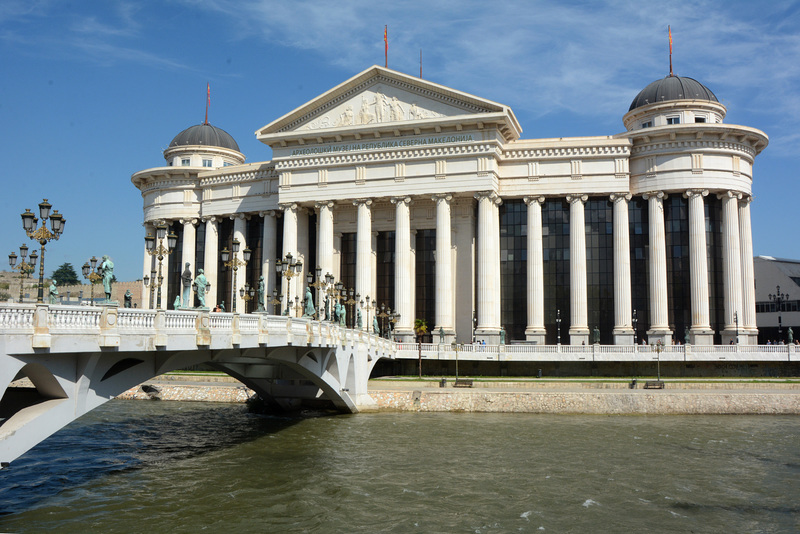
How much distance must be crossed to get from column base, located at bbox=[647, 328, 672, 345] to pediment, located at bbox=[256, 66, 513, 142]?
24.8m

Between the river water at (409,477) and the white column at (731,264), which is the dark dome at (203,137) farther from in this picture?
the white column at (731,264)

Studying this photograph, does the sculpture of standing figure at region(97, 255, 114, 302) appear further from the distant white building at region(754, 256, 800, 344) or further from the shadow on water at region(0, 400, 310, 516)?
the distant white building at region(754, 256, 800, 344)

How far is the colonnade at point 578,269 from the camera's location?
6838 cm

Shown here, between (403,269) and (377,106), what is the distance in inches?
664

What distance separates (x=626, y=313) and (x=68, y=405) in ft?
190

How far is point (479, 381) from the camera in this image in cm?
5428

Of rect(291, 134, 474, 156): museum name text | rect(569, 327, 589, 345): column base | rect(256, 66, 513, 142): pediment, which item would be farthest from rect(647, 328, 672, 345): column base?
rect(291, 134, 474, 156): museum name text

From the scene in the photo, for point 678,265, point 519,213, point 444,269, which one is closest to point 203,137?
point 444,269

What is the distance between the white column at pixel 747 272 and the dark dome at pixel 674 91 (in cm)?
1191

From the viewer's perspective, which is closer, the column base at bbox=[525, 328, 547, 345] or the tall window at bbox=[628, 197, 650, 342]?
the column base at bbox=[525, 328, 547, 345]

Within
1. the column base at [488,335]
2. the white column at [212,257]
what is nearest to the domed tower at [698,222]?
the column base at [488,335]

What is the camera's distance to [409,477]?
2930 cm

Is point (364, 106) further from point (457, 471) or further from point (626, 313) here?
point (457, 471)

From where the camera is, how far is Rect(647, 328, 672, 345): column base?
66.8 metres
